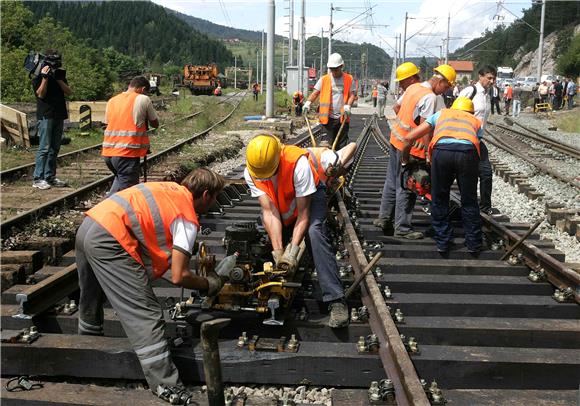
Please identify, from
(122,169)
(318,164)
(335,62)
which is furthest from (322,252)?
(335,62)

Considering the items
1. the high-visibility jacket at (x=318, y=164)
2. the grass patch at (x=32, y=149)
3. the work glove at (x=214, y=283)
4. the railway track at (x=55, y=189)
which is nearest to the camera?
the work glove at (x=214, y=283)

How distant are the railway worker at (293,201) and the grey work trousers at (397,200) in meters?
2.09

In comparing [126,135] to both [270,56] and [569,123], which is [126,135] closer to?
[270,56]

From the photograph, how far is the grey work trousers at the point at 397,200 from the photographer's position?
6461 millimetres

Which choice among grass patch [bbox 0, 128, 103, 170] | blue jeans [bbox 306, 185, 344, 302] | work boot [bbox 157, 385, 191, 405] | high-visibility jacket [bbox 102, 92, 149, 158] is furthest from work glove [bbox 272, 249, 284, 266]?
grass patch [bbox 0, 128, 103, 170]

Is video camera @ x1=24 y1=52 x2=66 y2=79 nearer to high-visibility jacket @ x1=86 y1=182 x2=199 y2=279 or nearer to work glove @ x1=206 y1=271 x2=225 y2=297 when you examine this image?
high-visibility jacket @ x1=86 y1=182 x2=199 y2=279

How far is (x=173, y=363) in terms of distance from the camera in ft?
11.6

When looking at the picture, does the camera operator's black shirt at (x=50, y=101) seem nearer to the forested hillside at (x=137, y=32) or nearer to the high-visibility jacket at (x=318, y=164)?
the high-visibility jacket at (x=318, y=164)

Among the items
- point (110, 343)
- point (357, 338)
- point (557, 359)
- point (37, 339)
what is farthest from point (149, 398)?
point (557, 359)

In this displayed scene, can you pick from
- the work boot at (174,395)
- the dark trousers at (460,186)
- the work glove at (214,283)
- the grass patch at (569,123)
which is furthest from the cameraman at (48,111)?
the grass patch at (569,123)

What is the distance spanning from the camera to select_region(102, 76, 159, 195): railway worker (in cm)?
719

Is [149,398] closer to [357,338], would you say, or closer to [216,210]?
[357,338]

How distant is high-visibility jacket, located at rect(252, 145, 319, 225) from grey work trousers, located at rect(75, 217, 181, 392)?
1.12 meters

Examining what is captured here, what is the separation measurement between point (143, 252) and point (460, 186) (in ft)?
11.0
